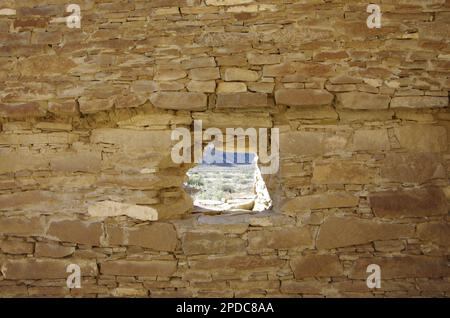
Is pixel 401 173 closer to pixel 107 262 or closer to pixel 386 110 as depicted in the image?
pixel 386 110

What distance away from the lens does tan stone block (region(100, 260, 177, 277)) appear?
2.63 meters

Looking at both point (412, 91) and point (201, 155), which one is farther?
point (201, 155)

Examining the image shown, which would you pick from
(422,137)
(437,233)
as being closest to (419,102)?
(422,137)

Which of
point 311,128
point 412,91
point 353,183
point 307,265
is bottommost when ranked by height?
point 307,265

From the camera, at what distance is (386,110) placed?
257cm

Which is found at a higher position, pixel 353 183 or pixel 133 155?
pixel 133 155

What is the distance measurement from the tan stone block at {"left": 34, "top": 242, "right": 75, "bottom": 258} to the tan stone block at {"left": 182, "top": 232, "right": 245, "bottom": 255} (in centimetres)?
85

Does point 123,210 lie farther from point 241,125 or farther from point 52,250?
point 241,125

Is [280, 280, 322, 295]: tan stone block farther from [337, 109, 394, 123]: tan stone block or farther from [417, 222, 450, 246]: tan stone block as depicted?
[337, 109, 394, 123]: tan stone block

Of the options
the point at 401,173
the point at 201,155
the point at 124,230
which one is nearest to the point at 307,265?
the point at 401,173

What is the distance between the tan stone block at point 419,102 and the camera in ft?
8.27

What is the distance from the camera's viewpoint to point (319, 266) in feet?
8.44

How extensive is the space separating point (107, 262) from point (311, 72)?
6.46ft

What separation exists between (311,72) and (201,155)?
0.97 metres
